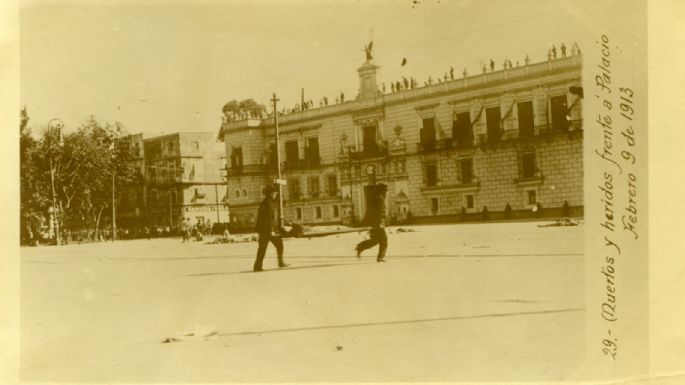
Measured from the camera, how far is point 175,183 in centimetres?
431

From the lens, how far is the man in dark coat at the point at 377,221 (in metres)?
3.97

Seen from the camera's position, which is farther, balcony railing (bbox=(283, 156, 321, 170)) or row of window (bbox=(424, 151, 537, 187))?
balcony railing (bbox=(283, 156, 321, 170))

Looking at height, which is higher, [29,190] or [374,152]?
[374,152]

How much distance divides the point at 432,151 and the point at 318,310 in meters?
1.18

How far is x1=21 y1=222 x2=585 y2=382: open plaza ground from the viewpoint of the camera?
142 inches

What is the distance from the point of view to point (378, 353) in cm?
360

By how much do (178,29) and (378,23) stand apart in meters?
1.24

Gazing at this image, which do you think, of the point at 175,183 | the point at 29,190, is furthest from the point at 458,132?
the point at 29,190

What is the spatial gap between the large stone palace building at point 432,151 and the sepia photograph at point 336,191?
0.04 ft

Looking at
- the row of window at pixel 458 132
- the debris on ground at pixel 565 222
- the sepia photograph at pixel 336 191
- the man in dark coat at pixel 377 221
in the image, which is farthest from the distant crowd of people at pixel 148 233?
the debris on ground at pixel 565 222

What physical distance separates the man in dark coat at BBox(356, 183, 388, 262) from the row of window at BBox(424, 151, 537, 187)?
281 mm

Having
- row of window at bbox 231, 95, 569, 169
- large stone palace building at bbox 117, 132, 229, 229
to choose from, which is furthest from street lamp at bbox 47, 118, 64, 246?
row of window at bbox 231, 95, 569, 169

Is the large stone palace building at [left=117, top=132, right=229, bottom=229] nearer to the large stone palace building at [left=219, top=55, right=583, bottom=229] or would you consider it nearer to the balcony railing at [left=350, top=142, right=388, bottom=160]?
the large stone palace building at [left=219, top=55, right=583, bottom=229]

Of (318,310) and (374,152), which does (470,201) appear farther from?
(318,310)
